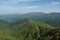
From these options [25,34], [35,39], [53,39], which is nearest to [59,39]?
[53,39]

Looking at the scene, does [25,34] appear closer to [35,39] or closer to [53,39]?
[35,39]

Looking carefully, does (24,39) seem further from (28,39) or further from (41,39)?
(41,39)

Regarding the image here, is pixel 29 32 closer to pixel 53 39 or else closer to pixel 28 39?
pixel 28 39

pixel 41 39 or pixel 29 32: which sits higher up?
pixel 29 32

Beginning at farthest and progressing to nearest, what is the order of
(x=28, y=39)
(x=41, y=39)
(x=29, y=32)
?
(x=41, y=39) < (x=29, y=32) < (x=28, y=39)

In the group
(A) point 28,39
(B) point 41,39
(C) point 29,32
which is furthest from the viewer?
(B) point 41,39

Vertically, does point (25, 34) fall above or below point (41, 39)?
above

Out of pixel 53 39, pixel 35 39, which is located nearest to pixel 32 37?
pixel 35 39

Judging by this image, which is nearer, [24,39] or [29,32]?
[24,39]

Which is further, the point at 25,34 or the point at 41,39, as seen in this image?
the point at 41,39
